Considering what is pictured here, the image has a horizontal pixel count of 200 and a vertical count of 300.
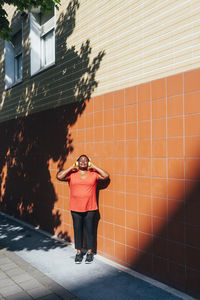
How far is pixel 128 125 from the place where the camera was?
5168mm

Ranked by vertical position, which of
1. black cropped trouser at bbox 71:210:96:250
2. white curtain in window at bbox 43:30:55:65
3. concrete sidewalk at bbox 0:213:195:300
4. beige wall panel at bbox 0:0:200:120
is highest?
white curtain in window at bbox 43:30:55:65

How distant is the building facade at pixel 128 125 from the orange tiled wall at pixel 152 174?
0.02 m

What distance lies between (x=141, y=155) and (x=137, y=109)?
29.6 inches

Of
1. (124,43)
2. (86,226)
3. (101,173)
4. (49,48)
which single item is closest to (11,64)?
(49,48)

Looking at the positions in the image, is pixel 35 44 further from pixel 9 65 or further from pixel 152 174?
pixel 152 174

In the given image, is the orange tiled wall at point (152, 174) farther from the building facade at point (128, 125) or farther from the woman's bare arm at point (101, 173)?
the woman's bare arm at point (101, 173)

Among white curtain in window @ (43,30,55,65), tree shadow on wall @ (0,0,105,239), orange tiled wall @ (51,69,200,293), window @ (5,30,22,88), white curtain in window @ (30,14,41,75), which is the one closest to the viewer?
orange tiled wall @ (51,69,200,293)

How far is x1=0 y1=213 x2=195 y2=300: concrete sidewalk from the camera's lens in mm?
4203

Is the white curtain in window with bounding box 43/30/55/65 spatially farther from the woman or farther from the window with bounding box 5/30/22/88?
the woman

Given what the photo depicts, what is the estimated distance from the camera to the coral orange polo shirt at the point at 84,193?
546cm

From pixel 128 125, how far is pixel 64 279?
2.64 meters

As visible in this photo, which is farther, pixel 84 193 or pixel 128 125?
pixel 84 193

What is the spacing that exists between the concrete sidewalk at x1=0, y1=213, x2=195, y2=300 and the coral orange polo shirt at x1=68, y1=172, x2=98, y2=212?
981 millimetres

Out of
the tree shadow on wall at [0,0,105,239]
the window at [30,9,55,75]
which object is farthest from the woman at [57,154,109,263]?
the window at [30,9,55,75]
